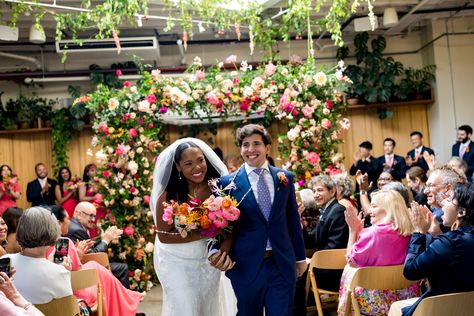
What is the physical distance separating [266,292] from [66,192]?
270 inches

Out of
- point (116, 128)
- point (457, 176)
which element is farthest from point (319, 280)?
point (116, 128)

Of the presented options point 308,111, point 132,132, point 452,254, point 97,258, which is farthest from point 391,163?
point 452,254

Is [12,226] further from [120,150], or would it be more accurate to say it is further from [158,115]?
[158,115]

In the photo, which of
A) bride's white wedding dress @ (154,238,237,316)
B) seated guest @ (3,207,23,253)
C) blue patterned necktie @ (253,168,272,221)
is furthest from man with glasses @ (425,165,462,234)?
seated guest @ (3,207,23,253)

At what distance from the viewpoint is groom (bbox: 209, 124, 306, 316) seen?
339 cm

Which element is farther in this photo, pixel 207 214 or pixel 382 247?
pixel 382 247

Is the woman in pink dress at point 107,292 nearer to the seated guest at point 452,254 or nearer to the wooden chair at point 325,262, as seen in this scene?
the wooden chair at point 325,262

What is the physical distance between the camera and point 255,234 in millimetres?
3414

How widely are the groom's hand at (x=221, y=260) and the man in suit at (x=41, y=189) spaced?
22.1 ft

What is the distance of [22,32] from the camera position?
10023 millimetres

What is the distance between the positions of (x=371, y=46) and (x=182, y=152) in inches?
301

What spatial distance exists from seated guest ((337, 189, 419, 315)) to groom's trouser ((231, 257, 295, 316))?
921 millimetres

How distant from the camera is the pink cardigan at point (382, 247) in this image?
4227 millimetres

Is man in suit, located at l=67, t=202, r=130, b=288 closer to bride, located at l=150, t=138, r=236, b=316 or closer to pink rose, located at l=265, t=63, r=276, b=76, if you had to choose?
bride, located at l=150, t=138, r=236, b=316
